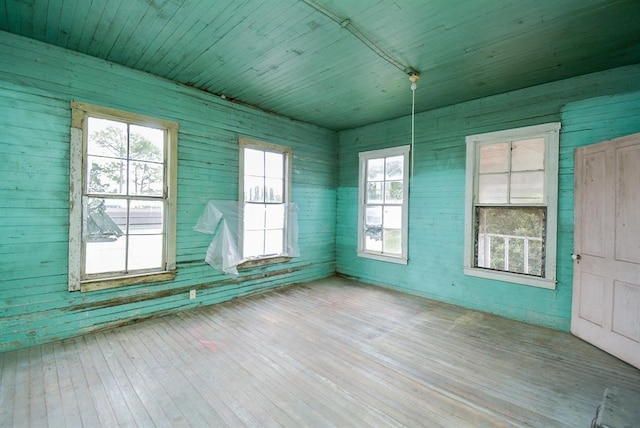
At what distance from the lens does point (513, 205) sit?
12.0 ft

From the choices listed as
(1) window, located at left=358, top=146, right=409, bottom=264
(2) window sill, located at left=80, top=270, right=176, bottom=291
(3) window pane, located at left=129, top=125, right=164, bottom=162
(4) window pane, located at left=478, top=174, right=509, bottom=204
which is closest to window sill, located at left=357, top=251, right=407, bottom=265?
(1) window, located at left=358, top=146, right=409, bottom=264

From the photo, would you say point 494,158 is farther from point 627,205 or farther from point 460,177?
point 627,205

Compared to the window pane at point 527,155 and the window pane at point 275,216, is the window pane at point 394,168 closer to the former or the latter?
the window pane at point 527,155

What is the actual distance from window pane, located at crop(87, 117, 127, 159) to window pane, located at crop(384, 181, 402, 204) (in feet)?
12.5

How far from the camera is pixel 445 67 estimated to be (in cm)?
305

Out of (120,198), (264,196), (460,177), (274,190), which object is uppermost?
(460,177)

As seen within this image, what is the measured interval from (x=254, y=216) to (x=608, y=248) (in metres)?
4.20

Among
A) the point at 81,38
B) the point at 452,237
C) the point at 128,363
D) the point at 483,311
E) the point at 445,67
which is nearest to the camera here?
the point at 128,363

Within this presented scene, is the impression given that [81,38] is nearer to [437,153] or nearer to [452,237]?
[437,153]

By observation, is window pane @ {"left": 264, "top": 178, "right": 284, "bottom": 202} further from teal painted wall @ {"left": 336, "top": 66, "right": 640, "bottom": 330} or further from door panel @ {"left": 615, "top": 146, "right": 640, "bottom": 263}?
door panel @ {"left": 615, "top": 146, "right": 640, "bottom": 263}

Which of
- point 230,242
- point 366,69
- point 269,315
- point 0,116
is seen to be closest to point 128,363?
point 269,315

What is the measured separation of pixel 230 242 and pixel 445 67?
3.37 metres

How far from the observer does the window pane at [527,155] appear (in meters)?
3.52

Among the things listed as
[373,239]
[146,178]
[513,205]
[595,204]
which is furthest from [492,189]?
[146,178]
